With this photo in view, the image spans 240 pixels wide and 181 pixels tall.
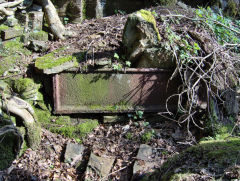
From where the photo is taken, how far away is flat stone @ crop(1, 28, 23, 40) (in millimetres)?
4789

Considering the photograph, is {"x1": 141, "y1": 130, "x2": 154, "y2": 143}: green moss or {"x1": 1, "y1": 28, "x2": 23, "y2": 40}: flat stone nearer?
{"x1": 141, "y1": 130, "x2": 154, "y2": 143}: green moss

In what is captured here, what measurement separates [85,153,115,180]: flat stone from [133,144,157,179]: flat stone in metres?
0.43

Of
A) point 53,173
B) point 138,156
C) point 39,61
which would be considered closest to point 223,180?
point 138,156

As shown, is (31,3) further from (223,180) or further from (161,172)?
(223,180)

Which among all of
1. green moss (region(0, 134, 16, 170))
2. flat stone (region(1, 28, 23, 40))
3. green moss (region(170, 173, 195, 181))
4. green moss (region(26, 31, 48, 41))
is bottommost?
green moss (region(0, 134, 16, 170))

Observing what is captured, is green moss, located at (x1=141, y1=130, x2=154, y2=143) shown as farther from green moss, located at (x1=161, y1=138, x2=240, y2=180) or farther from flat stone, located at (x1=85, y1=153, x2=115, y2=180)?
green moss, located at (x1=161, y1=138, x2=240, y2=180)

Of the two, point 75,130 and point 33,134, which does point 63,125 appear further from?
point 33,134

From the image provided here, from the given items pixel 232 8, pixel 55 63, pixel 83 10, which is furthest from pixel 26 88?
pixel 232 8

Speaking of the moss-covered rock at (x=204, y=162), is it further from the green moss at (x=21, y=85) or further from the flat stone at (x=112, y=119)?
the green moss at (x=21, y=85)

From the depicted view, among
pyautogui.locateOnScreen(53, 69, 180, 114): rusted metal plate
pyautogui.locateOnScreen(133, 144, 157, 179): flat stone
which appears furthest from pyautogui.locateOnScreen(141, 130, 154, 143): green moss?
pyautogui.locateOnScreen(53, 69, 180, 114): rusted metal plate

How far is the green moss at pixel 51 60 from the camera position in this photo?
4328mm

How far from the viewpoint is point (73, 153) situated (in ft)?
13.5

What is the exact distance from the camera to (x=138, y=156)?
4020 mm

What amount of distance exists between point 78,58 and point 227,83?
2778 mm
